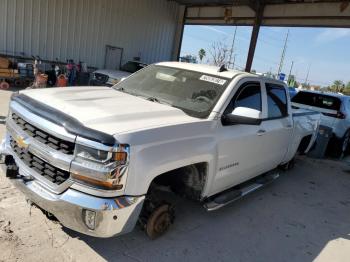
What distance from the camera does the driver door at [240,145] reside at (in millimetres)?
3760

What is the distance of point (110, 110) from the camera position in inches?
124

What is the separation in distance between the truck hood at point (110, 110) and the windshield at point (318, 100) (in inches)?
283

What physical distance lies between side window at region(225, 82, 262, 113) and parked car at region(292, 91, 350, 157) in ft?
17.3

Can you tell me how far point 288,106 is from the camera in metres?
5.59

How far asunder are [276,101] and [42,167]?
3.61 metres

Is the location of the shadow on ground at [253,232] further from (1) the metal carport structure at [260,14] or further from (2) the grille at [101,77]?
(1) the metal carport structure at [260,14]

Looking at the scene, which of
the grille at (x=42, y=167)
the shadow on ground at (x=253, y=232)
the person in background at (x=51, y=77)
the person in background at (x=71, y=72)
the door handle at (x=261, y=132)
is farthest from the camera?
the person in background at (x=71, y=72)

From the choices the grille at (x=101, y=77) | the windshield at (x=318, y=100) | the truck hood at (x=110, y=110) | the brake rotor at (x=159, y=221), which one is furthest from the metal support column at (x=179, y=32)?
the brake rotor at (x=159, y=221)


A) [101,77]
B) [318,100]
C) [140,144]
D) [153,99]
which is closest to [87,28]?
[101,77]

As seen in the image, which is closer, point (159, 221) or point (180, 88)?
point (159, 221)

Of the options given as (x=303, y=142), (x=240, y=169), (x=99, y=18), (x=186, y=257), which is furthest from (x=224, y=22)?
(x=186, y=257)

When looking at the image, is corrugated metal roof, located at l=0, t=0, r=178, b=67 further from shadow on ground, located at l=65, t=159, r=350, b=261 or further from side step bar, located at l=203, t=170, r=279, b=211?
side step bar, located at l=203, t=170, r=279, b=211

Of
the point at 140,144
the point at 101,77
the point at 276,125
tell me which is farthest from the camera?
the point at 101,77

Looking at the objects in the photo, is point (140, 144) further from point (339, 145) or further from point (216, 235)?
point (339, 145)
